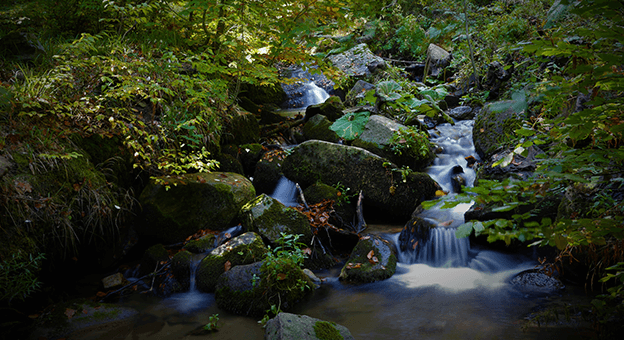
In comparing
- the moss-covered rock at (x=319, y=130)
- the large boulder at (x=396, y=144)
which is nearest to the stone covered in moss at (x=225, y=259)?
the large boulder at (x=396, y=144)

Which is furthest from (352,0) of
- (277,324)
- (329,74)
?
(277,324)

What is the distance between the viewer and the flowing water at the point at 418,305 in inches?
134

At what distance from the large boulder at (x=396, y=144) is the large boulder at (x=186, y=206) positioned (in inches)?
119

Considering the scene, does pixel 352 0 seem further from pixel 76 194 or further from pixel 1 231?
pixel 1 231

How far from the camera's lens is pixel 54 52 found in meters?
5.33

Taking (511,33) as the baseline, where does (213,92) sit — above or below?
below

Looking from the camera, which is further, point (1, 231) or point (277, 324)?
point (1, 231)

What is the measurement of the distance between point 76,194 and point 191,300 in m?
2.04

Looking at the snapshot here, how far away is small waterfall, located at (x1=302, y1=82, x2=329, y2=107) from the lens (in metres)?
11.5

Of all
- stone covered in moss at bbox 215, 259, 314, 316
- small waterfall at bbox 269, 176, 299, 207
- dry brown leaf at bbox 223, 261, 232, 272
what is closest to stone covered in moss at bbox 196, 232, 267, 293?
dry brown leaf at bbox 223, 261, 232, 272

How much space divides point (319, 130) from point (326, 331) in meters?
5.60

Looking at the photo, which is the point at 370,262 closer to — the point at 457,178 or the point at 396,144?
the point at 396,144

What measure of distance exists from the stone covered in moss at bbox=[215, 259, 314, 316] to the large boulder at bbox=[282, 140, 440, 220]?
8.29 feet

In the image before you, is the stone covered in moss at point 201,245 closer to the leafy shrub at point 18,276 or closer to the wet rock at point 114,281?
the wet rock at point 114,281
